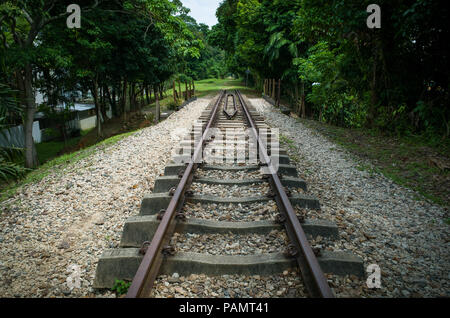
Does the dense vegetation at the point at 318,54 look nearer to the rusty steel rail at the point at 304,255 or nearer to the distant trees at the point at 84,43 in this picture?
the distant trees at the point at 84,43

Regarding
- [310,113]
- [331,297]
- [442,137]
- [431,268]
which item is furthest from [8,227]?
[310,113]

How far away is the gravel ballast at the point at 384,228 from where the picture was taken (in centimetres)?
231

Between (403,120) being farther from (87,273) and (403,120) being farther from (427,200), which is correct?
(87,273)

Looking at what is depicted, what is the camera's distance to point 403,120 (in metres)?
7.91

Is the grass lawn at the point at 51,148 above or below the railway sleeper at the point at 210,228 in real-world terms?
below

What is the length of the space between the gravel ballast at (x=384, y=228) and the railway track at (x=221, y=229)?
28cm

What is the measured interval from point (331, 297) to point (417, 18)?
17.7 ft

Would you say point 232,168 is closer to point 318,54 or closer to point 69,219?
point 69,219

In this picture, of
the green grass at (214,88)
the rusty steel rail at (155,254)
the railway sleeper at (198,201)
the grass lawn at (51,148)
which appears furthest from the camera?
the green grass at (214,88)

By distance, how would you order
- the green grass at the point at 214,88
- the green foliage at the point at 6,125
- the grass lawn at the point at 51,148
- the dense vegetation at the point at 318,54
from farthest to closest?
the green grass at the point at 214,88, the grass lawn at the point at 51,148, the dense vegetation at the point at 318,54, the green foliage at the point at 6,125

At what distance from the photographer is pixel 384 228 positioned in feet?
10.7

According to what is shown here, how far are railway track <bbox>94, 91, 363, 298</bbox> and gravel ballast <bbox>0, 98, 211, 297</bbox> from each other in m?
0.44
